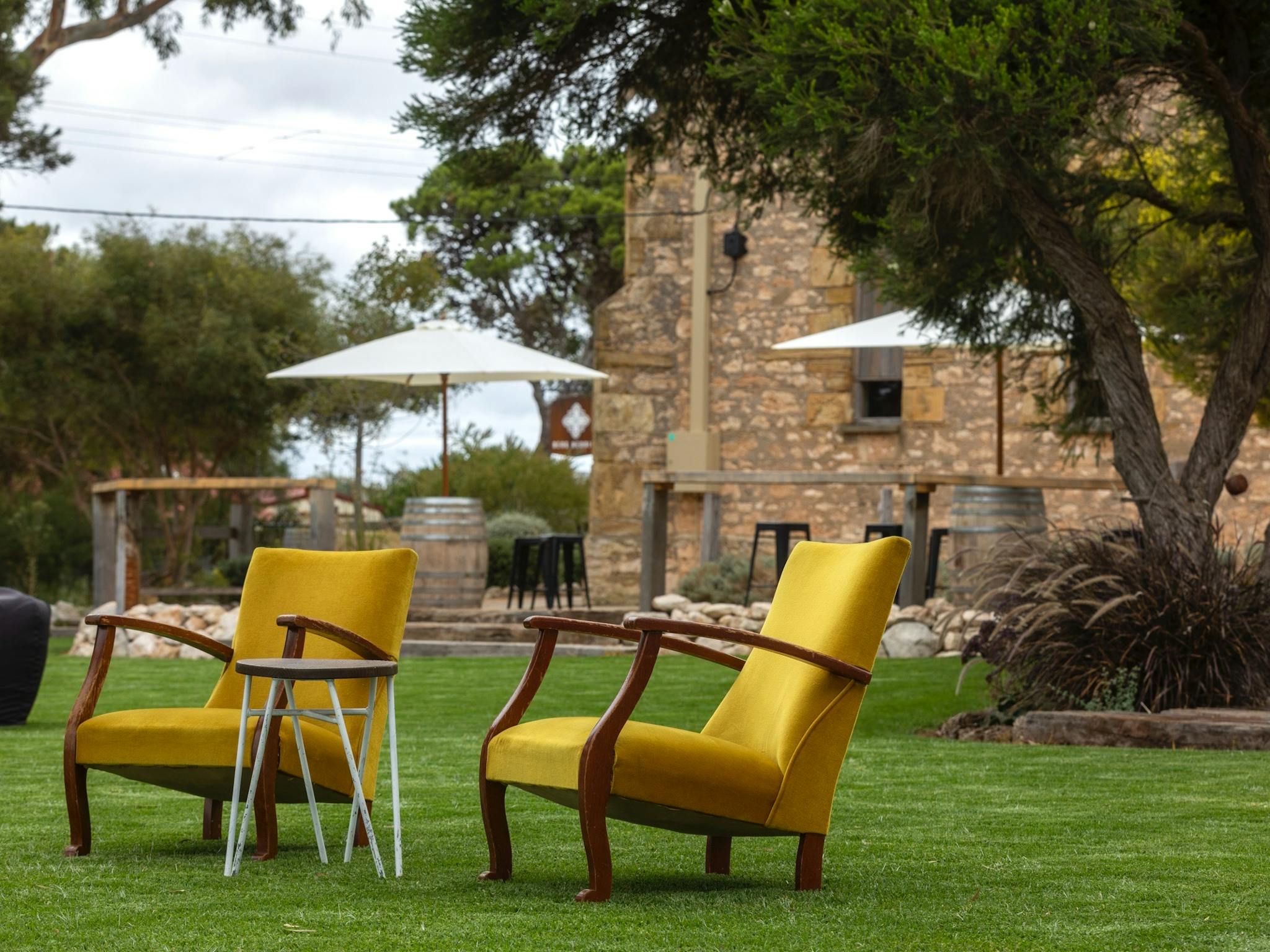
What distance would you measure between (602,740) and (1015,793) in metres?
2.32

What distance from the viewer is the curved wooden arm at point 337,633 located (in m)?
3.94

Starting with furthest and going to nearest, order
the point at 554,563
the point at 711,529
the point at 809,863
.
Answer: the point at 711,529 < the point at 554,563 < the point at 809,863

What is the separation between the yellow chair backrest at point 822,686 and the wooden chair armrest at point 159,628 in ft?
4.73

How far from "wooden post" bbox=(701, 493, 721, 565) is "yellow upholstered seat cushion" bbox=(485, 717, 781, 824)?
9111 mm

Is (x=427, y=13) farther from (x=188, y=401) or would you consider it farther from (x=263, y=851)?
(x=188, y=401)

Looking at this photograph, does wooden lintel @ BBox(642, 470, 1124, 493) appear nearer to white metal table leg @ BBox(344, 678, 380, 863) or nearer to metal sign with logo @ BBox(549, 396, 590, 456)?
white metal table leg @ BBox(344, 678, 380, 863)

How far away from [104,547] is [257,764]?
9067 millimetres

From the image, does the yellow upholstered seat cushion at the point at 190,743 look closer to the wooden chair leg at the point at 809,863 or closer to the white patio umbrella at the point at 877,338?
the wooden chair leg at the point at 809,863

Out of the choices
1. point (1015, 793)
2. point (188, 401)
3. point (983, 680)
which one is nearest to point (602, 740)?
point (1015, 793)

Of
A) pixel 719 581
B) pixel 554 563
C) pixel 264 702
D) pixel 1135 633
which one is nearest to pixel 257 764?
pixel 264 702

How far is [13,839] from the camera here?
4.36m

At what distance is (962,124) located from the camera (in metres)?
6.79

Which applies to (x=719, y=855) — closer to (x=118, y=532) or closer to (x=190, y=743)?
(x=190, y=743)

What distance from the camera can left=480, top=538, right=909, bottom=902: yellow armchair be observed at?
3.52 meters
